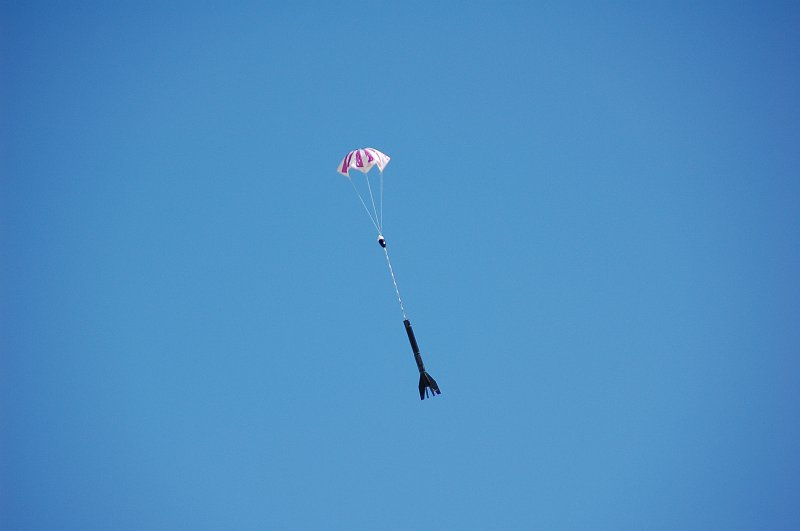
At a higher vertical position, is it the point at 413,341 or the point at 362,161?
the point at 362,161

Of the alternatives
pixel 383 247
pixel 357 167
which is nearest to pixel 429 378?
pixel 383 247

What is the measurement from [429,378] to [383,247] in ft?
15.5

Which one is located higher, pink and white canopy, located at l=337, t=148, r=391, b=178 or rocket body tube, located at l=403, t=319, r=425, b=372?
pink and white canopy, located at l=337, t=148, r=391, b=178

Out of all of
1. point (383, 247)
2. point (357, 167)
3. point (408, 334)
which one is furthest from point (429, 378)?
point (357, 167)

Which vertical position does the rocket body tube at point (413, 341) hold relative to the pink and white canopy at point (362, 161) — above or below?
below

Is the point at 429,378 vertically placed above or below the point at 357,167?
below

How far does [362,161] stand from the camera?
21375mm

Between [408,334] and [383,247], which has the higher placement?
[383,247]

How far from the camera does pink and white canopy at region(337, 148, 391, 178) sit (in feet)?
70.0

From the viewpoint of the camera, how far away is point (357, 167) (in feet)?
70.0

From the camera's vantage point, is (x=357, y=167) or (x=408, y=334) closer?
(x=408, y=334)

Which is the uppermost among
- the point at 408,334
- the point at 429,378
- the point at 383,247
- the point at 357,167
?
the point at 357,167

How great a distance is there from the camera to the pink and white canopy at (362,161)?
21328 mm

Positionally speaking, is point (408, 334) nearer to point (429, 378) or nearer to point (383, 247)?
point (429, 378)
